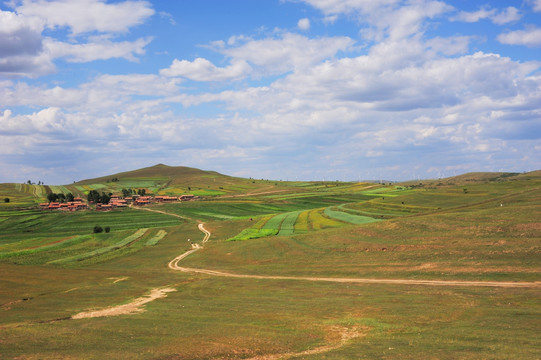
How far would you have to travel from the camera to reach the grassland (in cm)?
2752

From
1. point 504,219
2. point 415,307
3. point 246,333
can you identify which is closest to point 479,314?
point 415,307

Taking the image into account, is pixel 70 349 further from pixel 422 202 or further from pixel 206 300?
pixel 422 202

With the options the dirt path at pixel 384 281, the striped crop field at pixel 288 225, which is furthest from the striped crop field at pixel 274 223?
the dirt path at pixel 384 281

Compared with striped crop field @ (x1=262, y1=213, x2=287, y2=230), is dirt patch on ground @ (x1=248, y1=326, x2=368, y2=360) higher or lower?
lower

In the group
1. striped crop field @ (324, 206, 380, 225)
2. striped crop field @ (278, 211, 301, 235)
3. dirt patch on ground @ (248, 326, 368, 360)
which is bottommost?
dirt patch on ground @ (248, 326, 368, 360)

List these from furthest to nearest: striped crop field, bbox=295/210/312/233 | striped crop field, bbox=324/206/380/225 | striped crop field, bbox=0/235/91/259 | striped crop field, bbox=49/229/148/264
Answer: striped crop field, bbox=324/206/380/225, striped crop field, bbox=295/210/312/233, striped crop field, bbox=0/235/91/259, striped crop field, bbox=49/229/148/264

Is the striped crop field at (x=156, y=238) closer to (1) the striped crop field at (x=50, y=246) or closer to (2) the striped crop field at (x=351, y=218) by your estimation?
(1) the striped crop field at (x=50, y=246)

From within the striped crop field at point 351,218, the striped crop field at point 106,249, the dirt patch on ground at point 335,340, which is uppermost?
the striped crop field at point 351,218

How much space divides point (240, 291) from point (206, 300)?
6.06 metres

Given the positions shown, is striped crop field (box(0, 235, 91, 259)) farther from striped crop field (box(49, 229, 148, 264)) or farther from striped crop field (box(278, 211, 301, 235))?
striped crop field (box(278, 211, 301, 235))

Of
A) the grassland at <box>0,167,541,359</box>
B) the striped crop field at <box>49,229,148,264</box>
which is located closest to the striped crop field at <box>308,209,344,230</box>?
the grassland at <box>0,167,541,359</box>

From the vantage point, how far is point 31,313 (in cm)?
3903

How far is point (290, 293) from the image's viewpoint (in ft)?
158

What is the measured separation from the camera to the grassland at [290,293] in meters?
27.5
